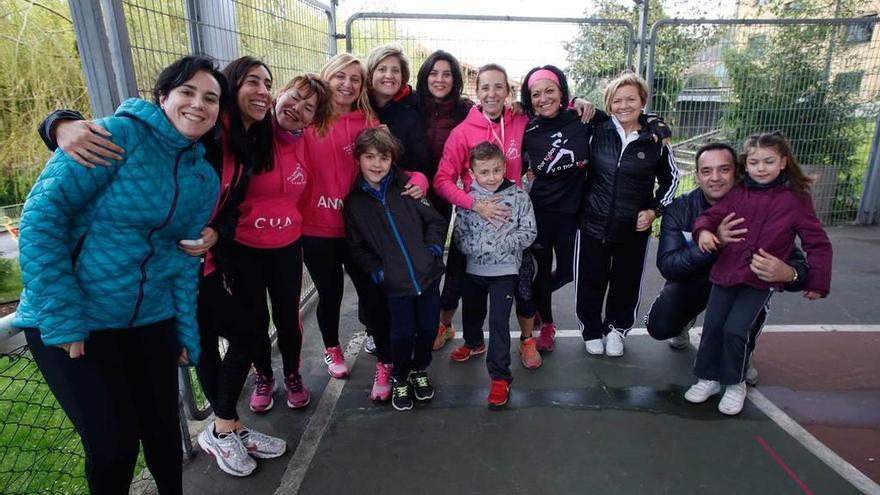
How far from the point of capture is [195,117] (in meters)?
1.78

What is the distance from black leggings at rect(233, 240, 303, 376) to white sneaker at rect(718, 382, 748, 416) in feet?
8.27

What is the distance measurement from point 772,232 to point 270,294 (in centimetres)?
279

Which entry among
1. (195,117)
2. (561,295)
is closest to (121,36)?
(195,117)

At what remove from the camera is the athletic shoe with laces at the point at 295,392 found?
3.06 m

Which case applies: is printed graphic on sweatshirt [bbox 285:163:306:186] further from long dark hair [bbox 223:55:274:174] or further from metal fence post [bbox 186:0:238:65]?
metal fence post [bbox 186:0:238:65]

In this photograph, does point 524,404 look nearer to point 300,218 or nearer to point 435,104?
point 300,218

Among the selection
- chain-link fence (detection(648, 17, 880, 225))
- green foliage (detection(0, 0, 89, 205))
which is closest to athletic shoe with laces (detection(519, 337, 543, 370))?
chain-link fence (detection(648, 17, 880, 225))

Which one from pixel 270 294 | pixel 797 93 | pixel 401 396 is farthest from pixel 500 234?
pixel 797 93

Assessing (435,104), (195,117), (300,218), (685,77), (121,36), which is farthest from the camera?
(685,77)

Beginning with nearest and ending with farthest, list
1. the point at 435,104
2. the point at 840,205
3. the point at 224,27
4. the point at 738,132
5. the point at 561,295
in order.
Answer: the point at 224,27
the point at 435,104
the point at 561,295
the point at 738,132
the point at 840,205

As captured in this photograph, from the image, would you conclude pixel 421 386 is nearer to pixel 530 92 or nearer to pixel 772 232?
pixel 530 92

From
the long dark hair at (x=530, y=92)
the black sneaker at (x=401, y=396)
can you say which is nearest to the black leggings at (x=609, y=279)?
the long dark hair at (x=530, y=92)

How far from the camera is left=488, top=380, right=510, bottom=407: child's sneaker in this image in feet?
9.96

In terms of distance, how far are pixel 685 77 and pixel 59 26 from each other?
872cm
